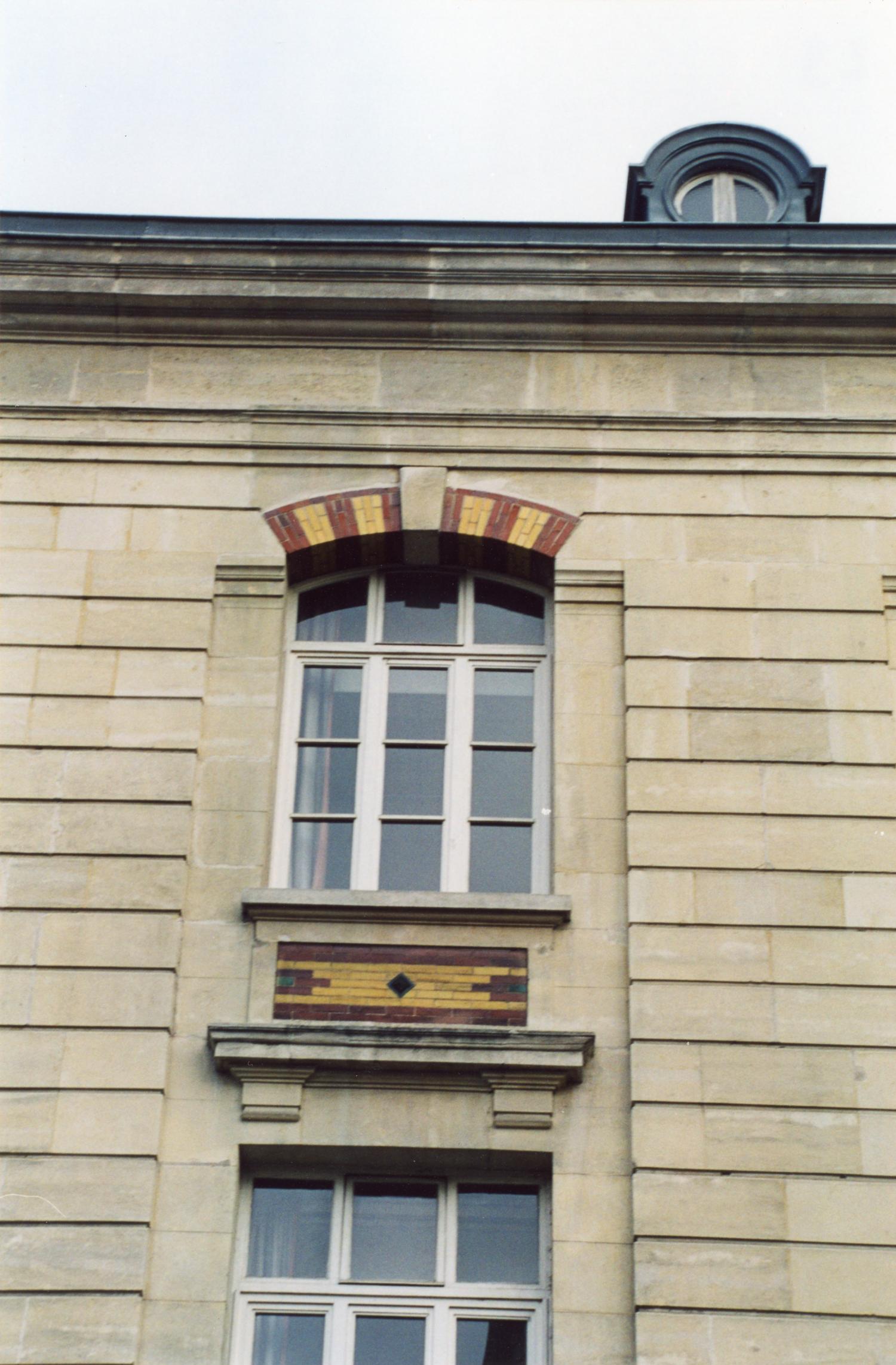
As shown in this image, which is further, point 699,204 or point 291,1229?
point 699,204

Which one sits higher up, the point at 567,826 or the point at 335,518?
the point at 335,518

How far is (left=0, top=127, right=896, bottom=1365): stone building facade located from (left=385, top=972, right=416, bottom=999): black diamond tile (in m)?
0.01

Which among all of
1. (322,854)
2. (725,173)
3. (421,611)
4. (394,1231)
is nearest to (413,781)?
(322,854)

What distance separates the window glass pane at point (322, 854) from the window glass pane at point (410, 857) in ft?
0.67

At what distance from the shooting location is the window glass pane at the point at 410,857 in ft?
32.9

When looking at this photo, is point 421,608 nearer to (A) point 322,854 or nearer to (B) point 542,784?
(B) point 542,784

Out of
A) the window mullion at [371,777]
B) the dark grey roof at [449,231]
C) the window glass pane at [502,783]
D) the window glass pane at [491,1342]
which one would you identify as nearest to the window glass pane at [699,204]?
the dark grey roof at [449,231]

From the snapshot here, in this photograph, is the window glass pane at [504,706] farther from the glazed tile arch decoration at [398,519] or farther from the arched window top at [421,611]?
the glazed tile arch decoration at [398,519]

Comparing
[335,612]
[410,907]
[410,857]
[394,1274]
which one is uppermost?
[335,612]

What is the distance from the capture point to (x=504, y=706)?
35.1 ft

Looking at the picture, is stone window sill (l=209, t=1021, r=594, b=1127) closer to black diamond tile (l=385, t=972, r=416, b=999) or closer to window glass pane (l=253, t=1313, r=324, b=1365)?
black diamond tile (l=385, t=972, r=416, b=999)

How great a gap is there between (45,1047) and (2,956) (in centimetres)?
56

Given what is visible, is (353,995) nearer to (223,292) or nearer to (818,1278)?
(818,1278)

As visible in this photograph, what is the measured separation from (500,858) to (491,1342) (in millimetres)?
2592
